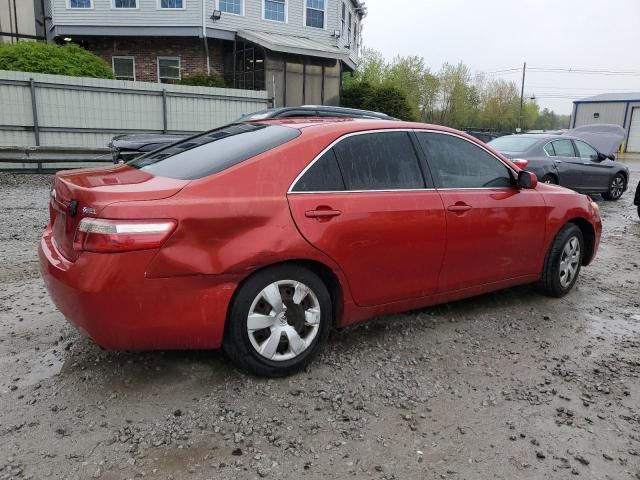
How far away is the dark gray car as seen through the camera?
35.0ft

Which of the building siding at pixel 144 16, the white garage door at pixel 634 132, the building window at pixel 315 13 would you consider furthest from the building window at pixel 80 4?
the white garage door at pixel 634 132

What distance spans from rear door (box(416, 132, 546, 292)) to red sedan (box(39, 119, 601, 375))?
0.01 m

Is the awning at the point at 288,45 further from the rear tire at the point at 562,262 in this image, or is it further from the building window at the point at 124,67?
the rear tire at the point at 562,262

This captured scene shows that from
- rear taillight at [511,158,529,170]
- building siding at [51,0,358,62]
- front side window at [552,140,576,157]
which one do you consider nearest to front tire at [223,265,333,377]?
rear taillight at [511,158,529,170]

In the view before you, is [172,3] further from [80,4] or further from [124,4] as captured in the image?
[80,4]

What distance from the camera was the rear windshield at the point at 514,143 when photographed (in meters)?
11.0

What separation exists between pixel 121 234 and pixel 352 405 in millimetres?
1567

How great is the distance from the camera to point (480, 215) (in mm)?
4074

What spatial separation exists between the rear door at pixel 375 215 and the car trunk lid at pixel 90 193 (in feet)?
2.62

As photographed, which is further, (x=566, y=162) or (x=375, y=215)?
(x=566, y=162)

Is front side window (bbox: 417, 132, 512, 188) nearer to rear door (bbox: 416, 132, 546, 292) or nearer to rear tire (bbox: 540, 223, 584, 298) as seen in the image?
rear door (bbox: 416, 132, 546, 292)

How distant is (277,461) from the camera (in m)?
2.56

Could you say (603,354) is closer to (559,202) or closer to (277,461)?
(559,202)

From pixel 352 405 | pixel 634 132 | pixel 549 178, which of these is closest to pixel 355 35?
pixel 549 178
